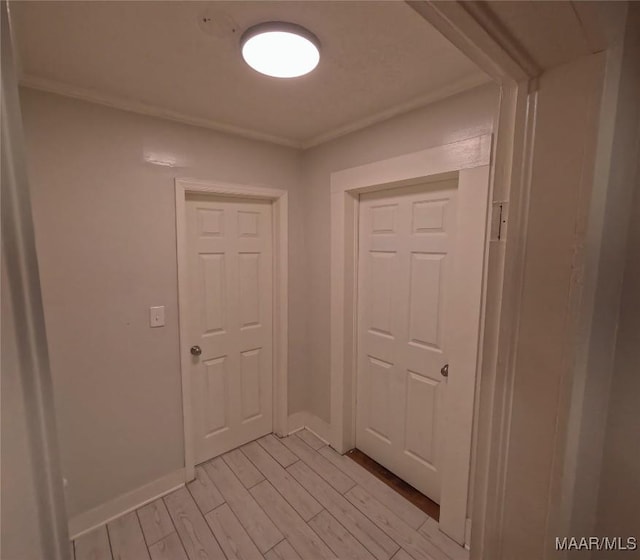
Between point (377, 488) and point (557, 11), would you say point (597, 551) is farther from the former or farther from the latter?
point (377, 488)

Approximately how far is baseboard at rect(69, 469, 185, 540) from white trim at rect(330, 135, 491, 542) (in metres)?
1.09

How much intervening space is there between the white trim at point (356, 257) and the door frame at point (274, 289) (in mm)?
390

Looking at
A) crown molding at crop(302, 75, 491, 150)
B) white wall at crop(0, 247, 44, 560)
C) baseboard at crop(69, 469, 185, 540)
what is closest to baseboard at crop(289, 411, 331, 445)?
baseboard at crop(69, 469, 185, 540)

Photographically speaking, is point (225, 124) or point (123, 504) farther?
point (225, 124)

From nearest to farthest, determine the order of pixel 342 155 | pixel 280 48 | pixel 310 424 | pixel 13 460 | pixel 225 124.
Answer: pixel 13 460 < pixel 280 48 < pixel 225 124 < pixel 342 155 < pixel 310 424

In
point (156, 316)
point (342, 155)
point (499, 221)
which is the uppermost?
point (342, 155)

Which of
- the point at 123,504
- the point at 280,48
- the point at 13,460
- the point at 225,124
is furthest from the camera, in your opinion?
the point at 225,124

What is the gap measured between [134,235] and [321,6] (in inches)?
54.7

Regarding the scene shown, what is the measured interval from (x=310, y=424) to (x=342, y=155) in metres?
2.09

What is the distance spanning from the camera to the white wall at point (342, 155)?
4.69 ft

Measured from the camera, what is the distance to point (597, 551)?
0.68 metres

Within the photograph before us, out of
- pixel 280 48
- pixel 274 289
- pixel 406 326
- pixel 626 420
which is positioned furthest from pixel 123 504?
pixel 280 48

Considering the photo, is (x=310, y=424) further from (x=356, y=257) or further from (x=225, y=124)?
(x=225, y=124)

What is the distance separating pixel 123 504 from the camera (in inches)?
68.3
